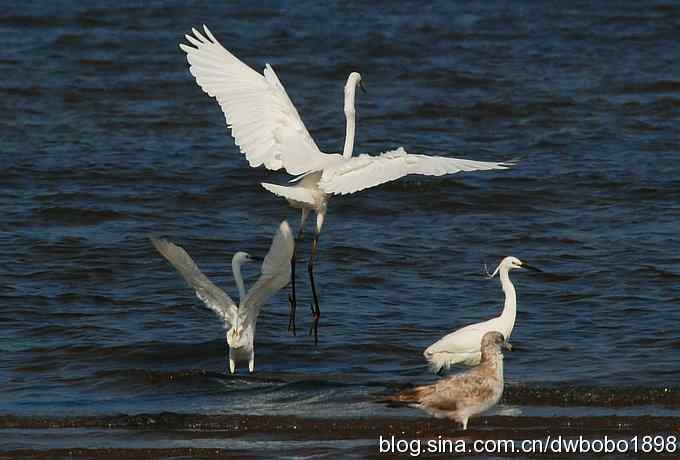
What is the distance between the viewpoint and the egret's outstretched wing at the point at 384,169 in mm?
8475

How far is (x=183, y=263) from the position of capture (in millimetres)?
8680

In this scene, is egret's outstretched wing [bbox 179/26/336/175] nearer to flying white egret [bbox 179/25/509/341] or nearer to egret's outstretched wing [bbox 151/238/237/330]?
flying white egret [bbox 179/25/509/341]

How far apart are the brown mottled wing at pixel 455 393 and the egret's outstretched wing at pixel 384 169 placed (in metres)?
1.57

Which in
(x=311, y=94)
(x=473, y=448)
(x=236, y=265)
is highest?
(x=311, y=94)

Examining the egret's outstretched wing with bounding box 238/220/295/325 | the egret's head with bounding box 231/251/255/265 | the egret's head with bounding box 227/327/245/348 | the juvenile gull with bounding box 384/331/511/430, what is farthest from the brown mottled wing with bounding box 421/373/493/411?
the egret's head with bounding box 231/251/255/265

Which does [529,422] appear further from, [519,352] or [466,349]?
[519,352]

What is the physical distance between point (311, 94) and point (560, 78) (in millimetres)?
3581

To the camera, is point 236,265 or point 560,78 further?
point 560,78

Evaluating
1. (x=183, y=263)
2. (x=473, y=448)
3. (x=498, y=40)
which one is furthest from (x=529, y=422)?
(x=498, y=40)

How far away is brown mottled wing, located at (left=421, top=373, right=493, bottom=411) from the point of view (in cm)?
721

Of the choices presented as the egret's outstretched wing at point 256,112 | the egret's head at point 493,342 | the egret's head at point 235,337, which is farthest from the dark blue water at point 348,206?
the egret's outstretched wing at point 256,112

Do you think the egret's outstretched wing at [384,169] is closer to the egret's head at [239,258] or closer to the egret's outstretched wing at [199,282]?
the egret's outstretched wing at [199,282]

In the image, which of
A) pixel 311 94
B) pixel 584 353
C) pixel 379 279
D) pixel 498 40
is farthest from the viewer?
pixel 498 40

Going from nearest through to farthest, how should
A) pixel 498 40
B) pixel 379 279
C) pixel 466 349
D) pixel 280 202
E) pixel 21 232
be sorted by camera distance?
pixel 466 349 → pixel 379 279 → pixel 21 232 → pixel 280 202 → pixel 498 40
